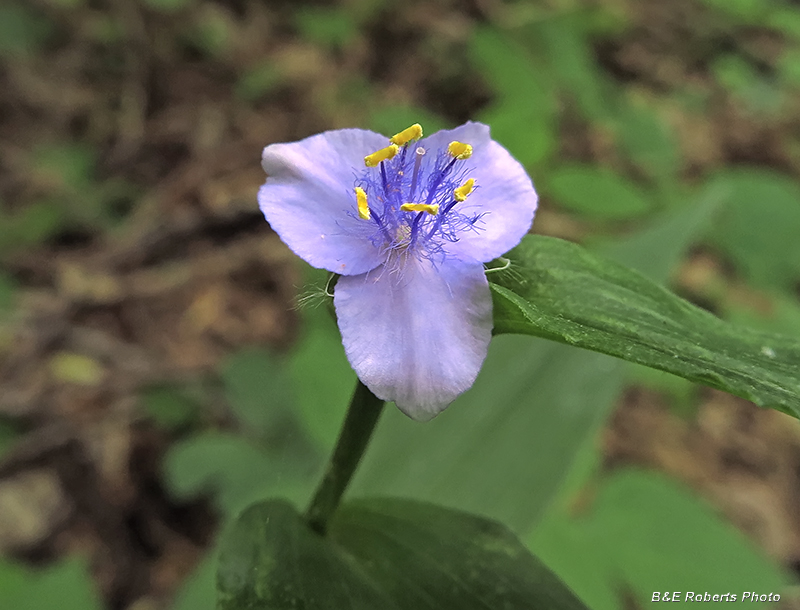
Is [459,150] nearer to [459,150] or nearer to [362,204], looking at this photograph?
[459,150]

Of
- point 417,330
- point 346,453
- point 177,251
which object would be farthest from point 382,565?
point 177,251

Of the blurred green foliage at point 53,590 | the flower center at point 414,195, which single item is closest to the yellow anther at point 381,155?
the flower center at point 414,195

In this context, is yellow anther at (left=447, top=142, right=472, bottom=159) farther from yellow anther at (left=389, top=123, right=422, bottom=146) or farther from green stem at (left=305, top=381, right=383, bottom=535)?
green stem at (left=305, top=381, right=383, bottom=535)

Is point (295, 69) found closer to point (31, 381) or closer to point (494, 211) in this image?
point (31, 381)

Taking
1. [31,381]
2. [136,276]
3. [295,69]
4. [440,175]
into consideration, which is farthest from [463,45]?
[440,175]

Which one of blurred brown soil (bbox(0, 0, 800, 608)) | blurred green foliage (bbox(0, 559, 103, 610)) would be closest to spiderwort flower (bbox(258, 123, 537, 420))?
blurred green foliage (bbox(0, 559, 103, 610))

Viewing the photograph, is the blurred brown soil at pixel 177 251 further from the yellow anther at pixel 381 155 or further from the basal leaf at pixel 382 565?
the yellow anther at pixel 381 155
